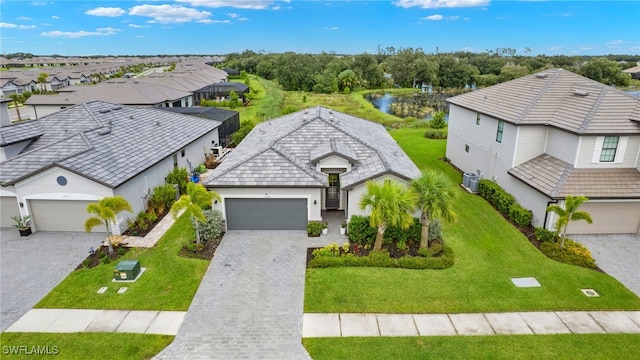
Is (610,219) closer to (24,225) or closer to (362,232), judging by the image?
(362,232)

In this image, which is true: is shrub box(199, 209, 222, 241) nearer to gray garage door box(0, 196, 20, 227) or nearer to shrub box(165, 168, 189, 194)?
shrub box(165, 168, 189, 194)

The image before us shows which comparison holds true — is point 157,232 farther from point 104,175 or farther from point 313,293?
point 313,293

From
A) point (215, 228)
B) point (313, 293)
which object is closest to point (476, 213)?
point (313, 293)

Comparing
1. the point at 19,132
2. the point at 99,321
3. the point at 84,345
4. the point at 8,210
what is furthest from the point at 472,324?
Answer: the point at 19,132

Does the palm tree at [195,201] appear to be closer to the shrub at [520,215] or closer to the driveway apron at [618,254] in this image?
the shrub at [520,215]

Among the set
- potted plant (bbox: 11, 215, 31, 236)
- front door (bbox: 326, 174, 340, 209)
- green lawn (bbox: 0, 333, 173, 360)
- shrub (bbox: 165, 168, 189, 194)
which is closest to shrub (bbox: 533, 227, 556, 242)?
front door (bbox: 326, 174, 340, 209)

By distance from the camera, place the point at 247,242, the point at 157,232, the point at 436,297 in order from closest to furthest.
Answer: the point at 436,297
the point at 247,242
the point at 157,232
